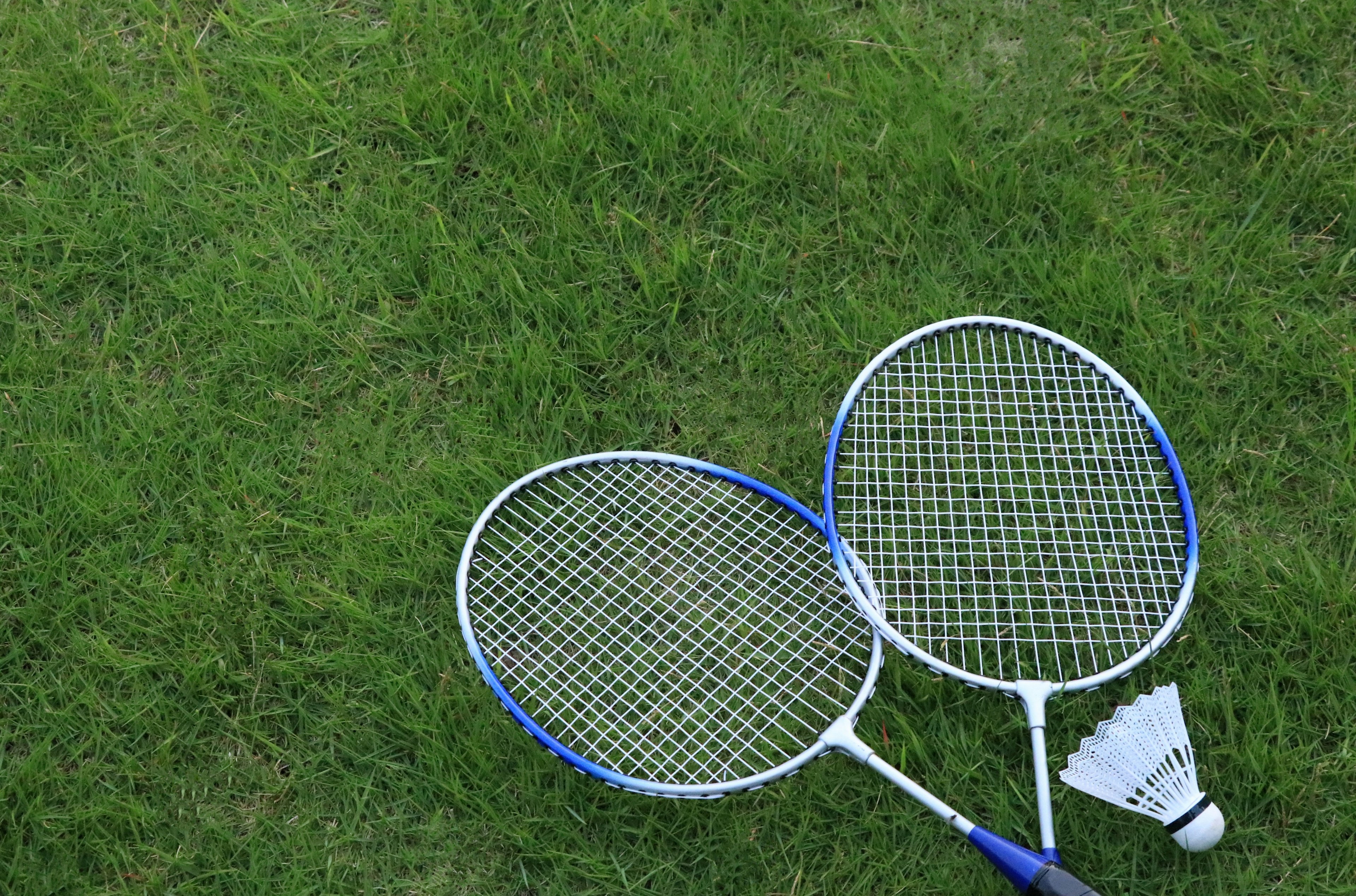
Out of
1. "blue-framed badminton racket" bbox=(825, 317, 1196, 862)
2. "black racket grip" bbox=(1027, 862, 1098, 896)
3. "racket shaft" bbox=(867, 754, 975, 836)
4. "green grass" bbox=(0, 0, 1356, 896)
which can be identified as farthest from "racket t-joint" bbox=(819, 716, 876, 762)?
"black racket grip" bbox=(1027, 862, 1098, 896)

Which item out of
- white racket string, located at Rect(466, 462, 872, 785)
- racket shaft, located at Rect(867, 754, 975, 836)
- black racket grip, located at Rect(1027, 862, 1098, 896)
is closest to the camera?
black racket grip, located at Rect(1027, 862, 1098, 896)

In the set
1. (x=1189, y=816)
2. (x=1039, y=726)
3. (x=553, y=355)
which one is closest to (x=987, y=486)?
(x=1039, y=726)

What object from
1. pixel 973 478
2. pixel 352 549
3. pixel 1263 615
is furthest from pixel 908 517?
pixel 352 549

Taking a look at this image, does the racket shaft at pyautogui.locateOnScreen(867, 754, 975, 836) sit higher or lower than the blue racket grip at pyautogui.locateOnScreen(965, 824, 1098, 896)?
higher

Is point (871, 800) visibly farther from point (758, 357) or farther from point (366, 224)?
point (366, 224)

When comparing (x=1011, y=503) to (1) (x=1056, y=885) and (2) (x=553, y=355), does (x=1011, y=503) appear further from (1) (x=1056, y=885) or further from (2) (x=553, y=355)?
(2) (x=553, y=355)

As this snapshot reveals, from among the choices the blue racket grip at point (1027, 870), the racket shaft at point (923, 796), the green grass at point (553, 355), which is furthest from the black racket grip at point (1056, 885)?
the green grass at point (553, 355)

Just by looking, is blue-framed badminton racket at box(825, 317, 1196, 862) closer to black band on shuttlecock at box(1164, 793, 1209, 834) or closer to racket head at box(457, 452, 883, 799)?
racket head at box(457, 452, 883, 799)
